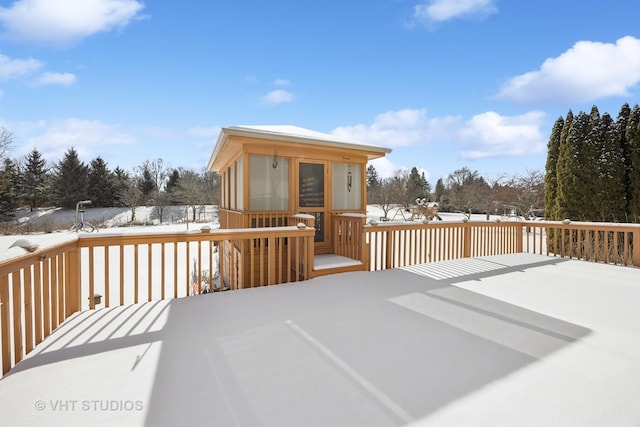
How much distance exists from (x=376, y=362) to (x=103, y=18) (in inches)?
311

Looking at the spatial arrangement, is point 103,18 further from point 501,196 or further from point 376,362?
point 501,196

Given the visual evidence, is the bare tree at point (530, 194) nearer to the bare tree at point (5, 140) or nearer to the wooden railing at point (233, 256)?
the wooden railing at point (233, 256)

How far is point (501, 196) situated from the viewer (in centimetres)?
1831

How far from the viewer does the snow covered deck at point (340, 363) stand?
5.30 feet

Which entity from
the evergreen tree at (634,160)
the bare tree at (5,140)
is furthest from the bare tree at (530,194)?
the bare tree at (5,140)

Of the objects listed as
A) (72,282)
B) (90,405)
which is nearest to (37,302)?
(72,282)

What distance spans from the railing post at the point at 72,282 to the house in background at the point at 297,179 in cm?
210

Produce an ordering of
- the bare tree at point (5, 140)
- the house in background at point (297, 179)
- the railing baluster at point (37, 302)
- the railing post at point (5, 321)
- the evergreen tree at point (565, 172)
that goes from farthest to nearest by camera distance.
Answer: the bare tree at point (5, 140) < the evergreen tree at point (565, 172) < the house in background at point (297, 179) < the railing baluster at point (37, 302) < the railing post at point (5, 321)

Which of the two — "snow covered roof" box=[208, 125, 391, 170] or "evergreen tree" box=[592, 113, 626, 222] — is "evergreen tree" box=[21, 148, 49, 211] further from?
"evergreen tree" box=[592, 113, 626, 222]

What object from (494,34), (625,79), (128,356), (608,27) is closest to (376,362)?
(128,356)

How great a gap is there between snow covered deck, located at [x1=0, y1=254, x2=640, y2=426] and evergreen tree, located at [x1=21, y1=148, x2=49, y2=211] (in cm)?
A: 3499

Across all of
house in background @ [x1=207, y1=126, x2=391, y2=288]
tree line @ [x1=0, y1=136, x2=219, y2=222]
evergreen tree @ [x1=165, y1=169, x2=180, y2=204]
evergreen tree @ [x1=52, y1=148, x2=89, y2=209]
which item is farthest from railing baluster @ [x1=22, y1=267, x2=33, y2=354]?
evergreen tree @ [x1=52, y1=148, x2=89, y2=209]

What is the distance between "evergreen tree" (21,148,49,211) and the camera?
2739cm

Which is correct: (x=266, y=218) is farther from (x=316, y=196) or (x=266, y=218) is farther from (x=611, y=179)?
(x=611, y=179)
